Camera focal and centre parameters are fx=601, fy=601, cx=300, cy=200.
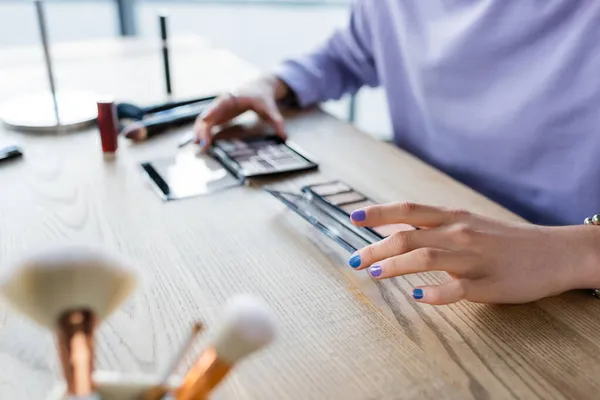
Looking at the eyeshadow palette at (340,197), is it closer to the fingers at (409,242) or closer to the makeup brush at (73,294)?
the fingers at (409,242)

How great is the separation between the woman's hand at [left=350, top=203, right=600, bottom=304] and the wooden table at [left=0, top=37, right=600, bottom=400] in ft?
0.05

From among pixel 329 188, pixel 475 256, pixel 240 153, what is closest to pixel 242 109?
pixel 240 153

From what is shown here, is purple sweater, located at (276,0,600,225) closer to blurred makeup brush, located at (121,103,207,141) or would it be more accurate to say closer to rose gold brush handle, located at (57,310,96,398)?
blurred makeup brush, located at (121,103,207,141)

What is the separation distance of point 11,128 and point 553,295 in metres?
0.69

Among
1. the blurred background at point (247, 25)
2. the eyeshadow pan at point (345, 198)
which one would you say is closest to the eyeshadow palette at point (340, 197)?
the eyeshadow pan at point (345, 198)

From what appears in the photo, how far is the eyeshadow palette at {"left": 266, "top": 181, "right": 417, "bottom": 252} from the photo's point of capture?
0.55 meters

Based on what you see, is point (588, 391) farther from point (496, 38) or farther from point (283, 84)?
point (283, 84)

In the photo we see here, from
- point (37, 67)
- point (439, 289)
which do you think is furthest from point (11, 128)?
point (439, 289)

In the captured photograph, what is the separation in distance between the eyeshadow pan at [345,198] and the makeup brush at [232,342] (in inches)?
14.6

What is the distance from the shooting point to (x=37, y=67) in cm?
106

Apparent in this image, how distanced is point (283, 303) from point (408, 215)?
0.41 feet

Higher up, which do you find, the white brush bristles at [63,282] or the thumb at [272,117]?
the white brush bristles at [63,282]

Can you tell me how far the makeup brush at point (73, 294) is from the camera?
0.73ft

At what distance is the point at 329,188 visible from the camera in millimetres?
649
